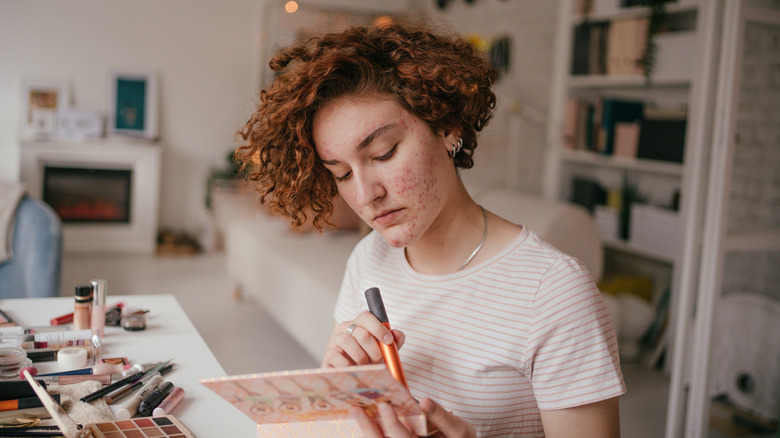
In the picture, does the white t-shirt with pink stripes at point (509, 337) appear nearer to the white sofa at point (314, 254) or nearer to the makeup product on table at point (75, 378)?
the makeup product on table at point (75, 378)

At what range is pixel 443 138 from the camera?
1.11 metres

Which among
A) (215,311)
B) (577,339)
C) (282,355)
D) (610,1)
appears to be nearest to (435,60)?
(577,339)

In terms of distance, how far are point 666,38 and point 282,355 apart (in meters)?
2.39

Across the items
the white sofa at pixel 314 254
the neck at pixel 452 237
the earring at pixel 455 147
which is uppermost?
the earring at pixel 455 147

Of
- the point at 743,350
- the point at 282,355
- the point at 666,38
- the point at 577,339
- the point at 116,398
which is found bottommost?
the point at 282,355

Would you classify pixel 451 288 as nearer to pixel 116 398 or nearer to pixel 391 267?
pixel 391 267

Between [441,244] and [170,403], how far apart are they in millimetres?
522

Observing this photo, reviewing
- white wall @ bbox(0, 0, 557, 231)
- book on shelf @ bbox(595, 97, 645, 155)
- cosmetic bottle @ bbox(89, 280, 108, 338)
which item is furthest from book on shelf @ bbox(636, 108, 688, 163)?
Answer: cosmetic bottle @ bbox(89, 280, 108, 338)

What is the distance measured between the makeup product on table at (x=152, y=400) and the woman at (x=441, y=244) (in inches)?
12.8

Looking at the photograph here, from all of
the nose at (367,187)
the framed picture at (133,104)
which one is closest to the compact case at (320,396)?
the nose at (367,187)

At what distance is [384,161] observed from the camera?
3.44ft

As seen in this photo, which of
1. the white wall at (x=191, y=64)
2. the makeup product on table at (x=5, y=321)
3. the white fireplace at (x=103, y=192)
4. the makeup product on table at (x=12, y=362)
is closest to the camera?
the makeup product on table at (x=12, y=362)

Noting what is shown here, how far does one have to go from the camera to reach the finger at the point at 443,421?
819 millimetres

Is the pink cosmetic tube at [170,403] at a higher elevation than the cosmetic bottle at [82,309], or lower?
lower
